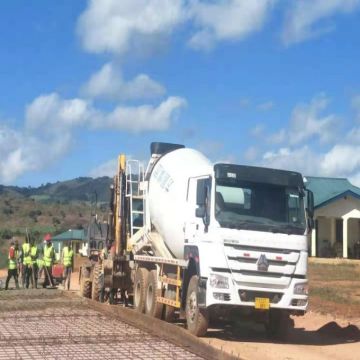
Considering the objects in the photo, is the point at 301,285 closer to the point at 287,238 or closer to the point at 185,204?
the point at 287,238

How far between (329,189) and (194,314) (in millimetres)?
31834

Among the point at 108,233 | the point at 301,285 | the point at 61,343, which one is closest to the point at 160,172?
the point at 108,233

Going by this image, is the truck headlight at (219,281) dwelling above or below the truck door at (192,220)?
below

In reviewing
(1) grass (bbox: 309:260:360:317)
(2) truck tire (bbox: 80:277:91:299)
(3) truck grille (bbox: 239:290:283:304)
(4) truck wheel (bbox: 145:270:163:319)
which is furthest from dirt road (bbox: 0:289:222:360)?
(1) grass (bbox: 309:260:360:317)

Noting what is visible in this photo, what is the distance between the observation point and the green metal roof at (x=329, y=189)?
40.6m

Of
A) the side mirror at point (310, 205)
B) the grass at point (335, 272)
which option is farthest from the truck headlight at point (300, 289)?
the grass at point (335, 272)

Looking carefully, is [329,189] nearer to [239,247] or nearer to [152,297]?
[152,297]

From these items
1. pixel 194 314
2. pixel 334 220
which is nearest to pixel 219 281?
pixel 194 314

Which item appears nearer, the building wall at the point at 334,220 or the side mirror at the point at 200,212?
the side mirror at the point at 200,212

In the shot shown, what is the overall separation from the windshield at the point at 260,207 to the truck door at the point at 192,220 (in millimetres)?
484

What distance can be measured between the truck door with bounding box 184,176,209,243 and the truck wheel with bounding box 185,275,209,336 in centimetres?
79

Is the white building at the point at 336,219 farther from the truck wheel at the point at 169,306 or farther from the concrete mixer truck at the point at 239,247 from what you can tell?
the concrete mixer truck at the point at 239,247

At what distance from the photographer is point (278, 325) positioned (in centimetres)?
1350

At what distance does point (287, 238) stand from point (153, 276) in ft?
12.9
